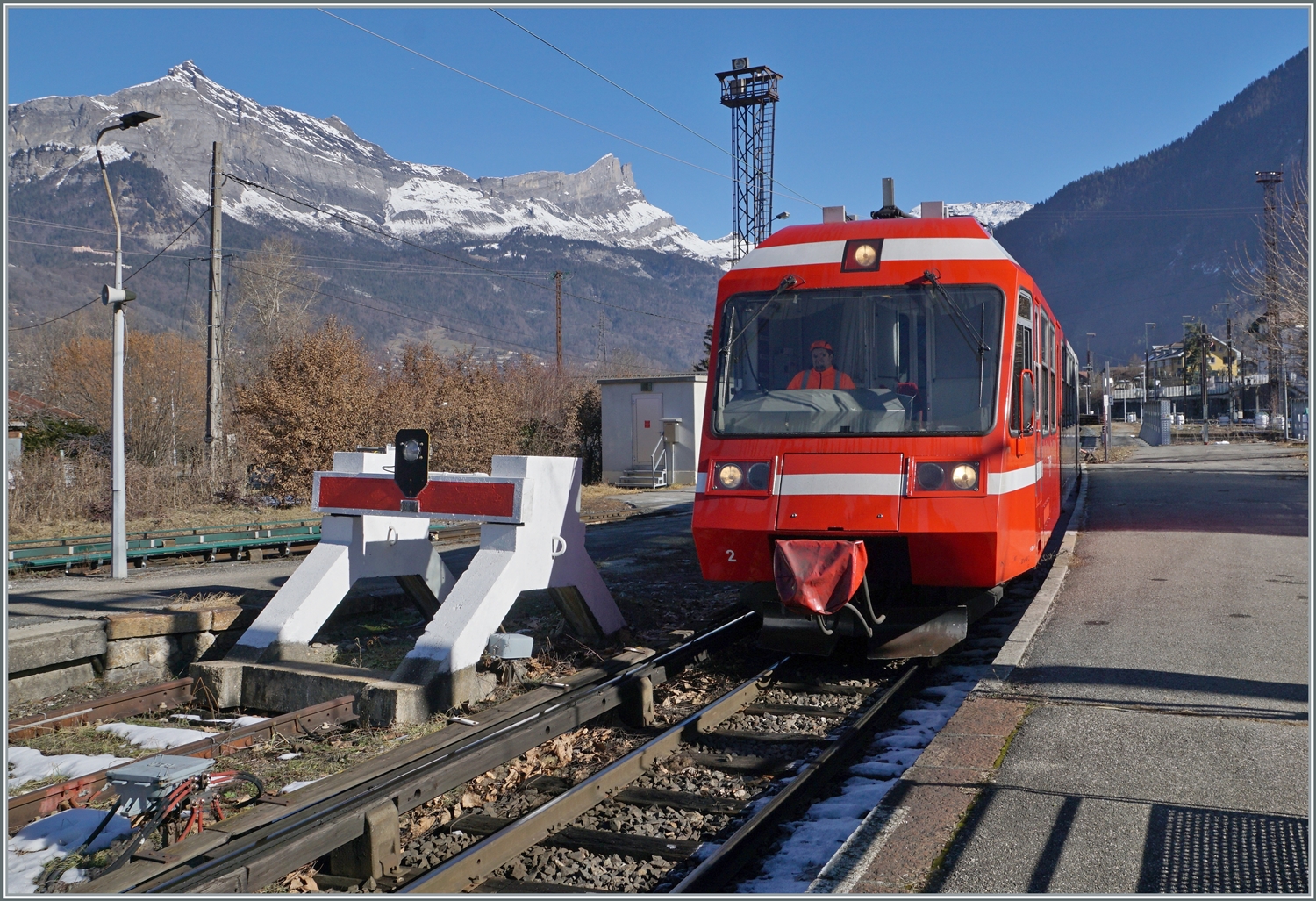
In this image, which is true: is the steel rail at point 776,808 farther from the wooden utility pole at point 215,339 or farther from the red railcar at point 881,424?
the wooden utility pole at point 215,339

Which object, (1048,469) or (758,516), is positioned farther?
(1048,469)

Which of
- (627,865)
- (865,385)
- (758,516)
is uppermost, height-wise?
(865,385)

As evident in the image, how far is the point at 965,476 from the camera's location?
7418mm

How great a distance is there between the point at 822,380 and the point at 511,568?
2.86 m

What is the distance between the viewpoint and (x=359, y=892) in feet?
15.0

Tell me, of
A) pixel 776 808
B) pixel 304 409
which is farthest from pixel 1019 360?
pixel 304 409

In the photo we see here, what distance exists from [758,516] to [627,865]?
129 inches

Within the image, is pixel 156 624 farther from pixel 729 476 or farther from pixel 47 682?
pixel 729 476

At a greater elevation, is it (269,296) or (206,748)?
(269,296)

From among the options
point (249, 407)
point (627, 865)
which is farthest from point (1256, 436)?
point (627, 865)

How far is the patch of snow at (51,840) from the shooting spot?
15.0 ft

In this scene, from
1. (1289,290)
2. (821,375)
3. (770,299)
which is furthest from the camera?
(1289,290)

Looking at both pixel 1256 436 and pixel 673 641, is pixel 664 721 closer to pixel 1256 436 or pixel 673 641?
pixel 673 641

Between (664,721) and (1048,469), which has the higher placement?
(1048,469)
